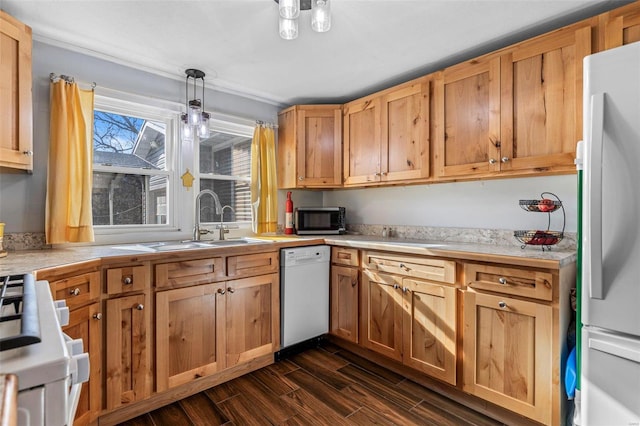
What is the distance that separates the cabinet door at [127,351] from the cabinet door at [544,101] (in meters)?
2.37

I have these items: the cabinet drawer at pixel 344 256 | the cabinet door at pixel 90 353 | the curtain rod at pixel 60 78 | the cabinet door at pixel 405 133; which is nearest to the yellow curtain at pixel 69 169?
the curtain rod at pixel 60 78

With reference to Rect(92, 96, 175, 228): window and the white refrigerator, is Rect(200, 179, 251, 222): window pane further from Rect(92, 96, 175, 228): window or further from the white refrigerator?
the white refrigerator

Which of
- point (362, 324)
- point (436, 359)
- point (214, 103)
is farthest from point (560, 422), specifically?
point (214, 103)

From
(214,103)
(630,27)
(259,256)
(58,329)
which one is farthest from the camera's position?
(214,103)

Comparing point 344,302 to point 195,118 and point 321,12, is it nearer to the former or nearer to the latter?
point 195,118

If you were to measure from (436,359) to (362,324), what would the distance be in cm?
62

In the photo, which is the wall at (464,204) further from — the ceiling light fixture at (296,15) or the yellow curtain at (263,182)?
the ceiling light fixture at (296,15)

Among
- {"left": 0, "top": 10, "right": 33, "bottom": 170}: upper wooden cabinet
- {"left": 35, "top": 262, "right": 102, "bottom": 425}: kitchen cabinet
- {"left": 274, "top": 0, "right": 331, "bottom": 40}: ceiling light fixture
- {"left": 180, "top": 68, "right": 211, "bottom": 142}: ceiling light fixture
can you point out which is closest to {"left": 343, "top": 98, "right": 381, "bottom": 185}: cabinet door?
{"left": 180, "top": 68, "right": 211, "bottom": 142}: ceiling light fixture

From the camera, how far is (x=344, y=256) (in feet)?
8.84

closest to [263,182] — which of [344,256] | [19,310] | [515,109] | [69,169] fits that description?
[344,256]

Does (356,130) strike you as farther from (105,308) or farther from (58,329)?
(58,329)

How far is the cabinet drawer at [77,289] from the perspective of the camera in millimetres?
1482

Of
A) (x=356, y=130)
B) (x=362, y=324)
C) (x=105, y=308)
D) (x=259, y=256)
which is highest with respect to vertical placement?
(x=356, y=130)

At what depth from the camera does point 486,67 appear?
2129mm
